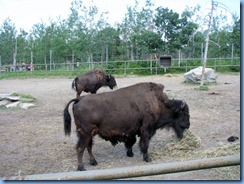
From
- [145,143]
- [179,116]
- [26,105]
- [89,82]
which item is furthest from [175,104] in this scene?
[89,82]

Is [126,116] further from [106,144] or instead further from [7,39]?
[7,39]

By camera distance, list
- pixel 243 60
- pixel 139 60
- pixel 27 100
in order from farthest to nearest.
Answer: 1. pixel 139 60
2. pixel 27 100
3. pixel 243 60

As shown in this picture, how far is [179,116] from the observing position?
14.0 ft

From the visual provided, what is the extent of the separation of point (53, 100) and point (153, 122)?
5583 mm

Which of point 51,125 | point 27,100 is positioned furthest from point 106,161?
point 27,100

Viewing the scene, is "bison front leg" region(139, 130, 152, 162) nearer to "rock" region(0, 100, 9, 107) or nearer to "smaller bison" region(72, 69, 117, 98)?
"rock" region(0, 100, 9, 107)

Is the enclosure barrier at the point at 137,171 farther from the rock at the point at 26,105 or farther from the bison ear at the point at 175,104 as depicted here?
the rock at the point at 26,105

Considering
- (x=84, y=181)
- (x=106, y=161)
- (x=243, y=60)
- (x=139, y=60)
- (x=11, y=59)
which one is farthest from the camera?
(x=11, y=59)

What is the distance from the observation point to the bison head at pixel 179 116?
4202 millimetres

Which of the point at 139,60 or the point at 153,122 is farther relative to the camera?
the point at 139,60

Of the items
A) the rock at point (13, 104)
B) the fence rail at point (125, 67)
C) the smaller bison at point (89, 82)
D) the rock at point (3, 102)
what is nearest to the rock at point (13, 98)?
the rock at point (3, 102)

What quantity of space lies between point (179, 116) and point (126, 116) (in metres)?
0.80

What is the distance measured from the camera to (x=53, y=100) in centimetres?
912

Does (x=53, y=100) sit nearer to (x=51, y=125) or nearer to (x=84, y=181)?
(x=51, y=125)
